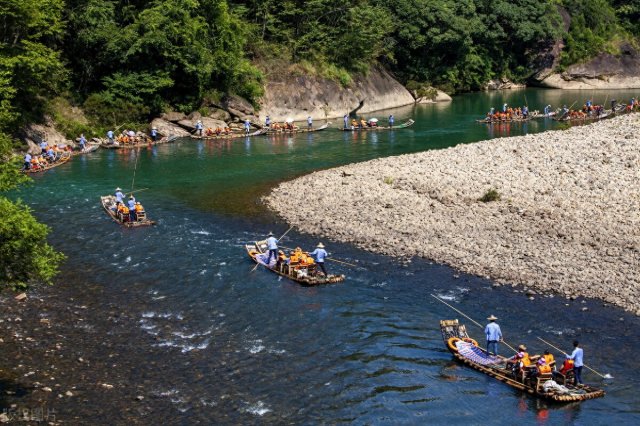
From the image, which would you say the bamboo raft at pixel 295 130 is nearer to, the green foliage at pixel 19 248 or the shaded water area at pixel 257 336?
the shaded water area at pixel 257 336

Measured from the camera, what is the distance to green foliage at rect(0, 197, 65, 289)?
2278 cm

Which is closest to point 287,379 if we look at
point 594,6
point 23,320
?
point 23,320

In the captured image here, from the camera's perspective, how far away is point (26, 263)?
2345 cm

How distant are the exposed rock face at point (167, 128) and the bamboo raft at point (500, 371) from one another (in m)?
48.5

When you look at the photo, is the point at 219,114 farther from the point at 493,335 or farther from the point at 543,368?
the point at 543,368

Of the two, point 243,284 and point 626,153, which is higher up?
point 626,153

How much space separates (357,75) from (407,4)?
1555 cm

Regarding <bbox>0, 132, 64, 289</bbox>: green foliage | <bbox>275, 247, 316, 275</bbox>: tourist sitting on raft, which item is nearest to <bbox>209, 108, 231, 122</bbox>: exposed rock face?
<bbox>275, 247, 316, 275</bbox>: tourist sitting on raft

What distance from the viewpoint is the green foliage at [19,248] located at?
74.7ft

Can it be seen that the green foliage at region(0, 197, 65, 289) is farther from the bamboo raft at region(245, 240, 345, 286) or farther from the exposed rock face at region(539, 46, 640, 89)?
the exposed rock face at region(539, 46, 640, 89)

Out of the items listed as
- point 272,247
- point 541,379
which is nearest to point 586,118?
point 272,247

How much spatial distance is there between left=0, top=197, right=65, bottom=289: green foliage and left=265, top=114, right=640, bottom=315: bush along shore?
19.2 metres

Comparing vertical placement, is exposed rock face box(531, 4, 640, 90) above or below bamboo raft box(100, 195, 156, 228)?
above

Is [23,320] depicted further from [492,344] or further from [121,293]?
[492,344]
